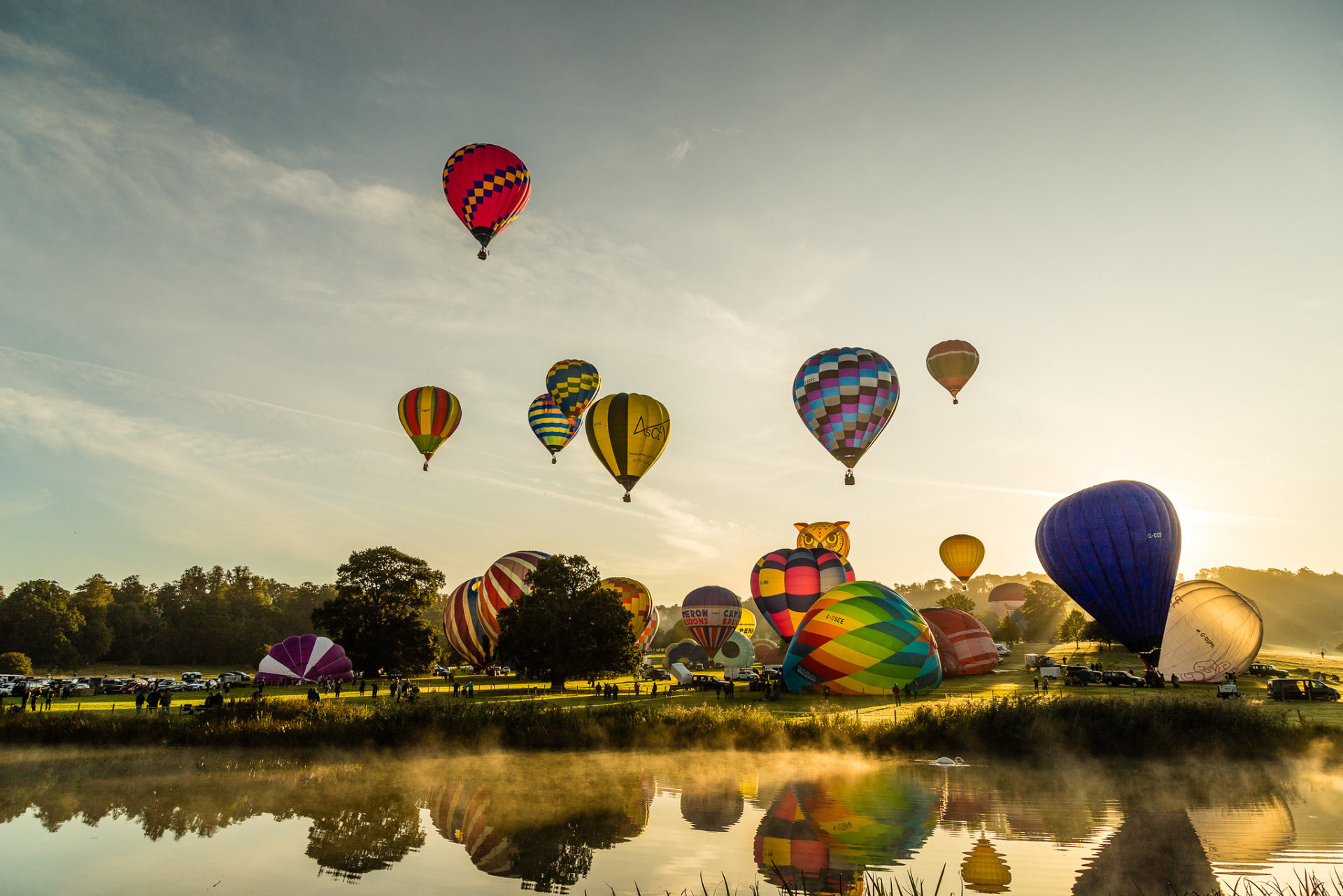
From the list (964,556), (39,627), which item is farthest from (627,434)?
(39,627)

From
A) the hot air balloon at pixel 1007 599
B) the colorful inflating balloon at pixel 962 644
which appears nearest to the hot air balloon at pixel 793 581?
the colorful inflating balloon at pixel 962 644

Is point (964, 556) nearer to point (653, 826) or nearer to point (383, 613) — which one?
point (383, 613)

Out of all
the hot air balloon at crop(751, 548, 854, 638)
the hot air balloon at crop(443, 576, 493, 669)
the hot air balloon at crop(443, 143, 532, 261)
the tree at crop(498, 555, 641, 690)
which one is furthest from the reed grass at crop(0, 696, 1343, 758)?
the hot air balloon at crop(443, 576, 493, 669)

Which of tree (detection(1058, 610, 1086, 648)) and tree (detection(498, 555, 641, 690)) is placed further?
tree (detection(1058, 610, 1086, 648))

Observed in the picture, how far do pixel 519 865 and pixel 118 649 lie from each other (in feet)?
311

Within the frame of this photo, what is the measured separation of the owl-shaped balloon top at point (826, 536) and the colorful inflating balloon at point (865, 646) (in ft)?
93.7

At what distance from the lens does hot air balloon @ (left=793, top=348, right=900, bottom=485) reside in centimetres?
3662

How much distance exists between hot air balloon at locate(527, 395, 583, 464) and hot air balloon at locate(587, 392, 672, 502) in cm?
814

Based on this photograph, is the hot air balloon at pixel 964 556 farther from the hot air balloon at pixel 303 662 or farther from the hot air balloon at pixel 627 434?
the hot air balloon at pixel 303 662

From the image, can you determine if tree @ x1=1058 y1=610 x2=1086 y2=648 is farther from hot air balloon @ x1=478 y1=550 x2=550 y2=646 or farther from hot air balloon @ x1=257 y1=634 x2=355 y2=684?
hot air balloon @ x1=257 y1=634 x2=355 y2=684

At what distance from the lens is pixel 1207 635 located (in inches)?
1259

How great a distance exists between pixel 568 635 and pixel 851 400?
1704 cm

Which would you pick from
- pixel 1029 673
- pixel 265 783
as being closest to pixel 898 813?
pixel 265 783

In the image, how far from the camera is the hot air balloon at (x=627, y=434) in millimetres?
36188
